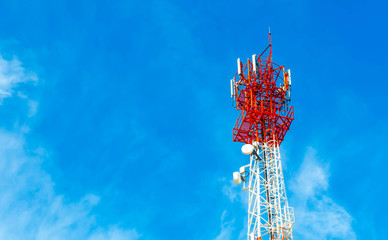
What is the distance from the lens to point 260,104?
214 feet

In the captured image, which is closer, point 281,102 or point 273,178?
point 273,178

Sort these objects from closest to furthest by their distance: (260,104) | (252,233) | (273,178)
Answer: (252,233) < (273,178) < (260,104)

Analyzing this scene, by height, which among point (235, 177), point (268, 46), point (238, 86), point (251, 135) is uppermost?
point (268, 46)

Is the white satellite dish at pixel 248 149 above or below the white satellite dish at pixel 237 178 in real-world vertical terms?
above

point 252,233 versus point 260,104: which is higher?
point 260,104

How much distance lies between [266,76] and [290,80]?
282 cm

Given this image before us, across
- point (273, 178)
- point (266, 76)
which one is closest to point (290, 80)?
point (266, 76)

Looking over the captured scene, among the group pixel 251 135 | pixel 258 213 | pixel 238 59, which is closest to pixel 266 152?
pixel 251 135

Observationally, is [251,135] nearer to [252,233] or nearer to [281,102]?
[281,102]

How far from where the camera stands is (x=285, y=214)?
57.9 metres

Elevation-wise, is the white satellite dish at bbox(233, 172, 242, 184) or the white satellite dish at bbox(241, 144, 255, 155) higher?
the white satellite dish at bbox(241, 144, 255, 155)

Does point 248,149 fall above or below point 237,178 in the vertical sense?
above

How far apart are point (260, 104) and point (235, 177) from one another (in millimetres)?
9328

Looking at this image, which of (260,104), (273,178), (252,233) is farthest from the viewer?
(260,104)
